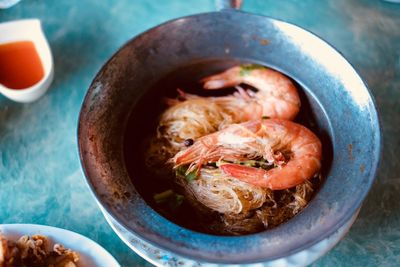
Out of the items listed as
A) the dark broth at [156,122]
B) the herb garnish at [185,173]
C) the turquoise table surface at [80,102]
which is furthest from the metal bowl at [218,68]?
the turquoise table surface at [80,102]

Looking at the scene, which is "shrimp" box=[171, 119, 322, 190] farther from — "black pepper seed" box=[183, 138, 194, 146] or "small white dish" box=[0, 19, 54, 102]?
"small white dish" box=[0, 19, 54, 102]

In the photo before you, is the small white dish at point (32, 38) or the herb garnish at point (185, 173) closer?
the herb garnish at point (185, 173)

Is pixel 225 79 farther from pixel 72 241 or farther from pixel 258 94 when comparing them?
pixel 72 241

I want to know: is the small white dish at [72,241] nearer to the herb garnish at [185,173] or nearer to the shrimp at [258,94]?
the herb garnish at [185,173]

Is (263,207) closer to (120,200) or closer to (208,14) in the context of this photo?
(120,200)

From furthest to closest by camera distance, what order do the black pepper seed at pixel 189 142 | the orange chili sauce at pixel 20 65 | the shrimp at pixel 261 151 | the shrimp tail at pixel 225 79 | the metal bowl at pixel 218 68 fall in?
1. the orange chili sauce at pixel 20 65
2. the shrimp tail at pixel 225 79
3. the black pepper seed at pixel 189 142
4. the shrimp at pixel 261 151
5. the metal bowl at pixel 218 68

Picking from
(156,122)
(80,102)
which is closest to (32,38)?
(80,102)
